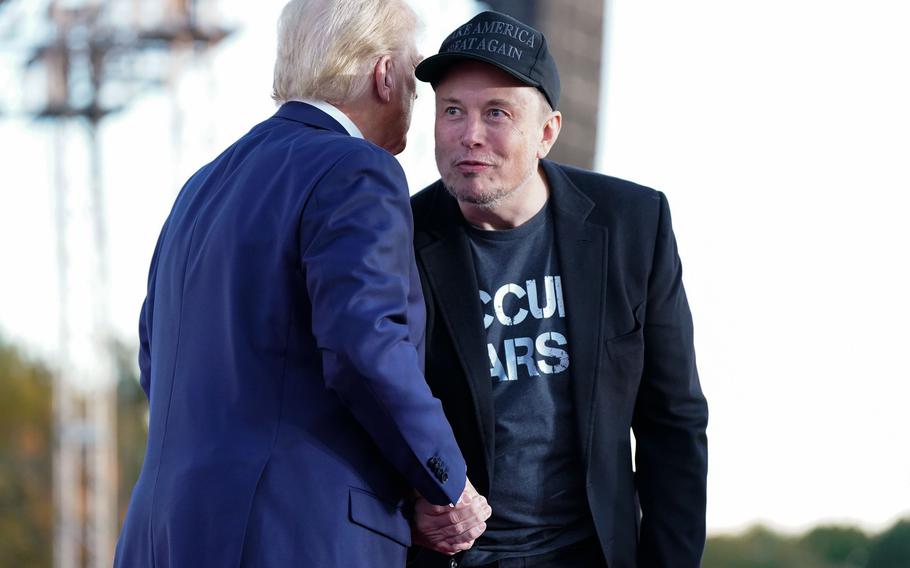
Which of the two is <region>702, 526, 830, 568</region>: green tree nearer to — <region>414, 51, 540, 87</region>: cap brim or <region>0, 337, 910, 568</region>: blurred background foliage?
<region>414, 51, 540, 87</region>: cap brim

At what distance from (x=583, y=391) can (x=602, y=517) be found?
0.90ft

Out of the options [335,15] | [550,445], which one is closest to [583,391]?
[550,445]

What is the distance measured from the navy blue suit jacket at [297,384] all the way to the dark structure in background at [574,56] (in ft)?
7.06

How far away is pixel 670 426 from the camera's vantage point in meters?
3.20

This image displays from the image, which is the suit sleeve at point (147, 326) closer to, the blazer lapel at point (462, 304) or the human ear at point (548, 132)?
the blazer lapel at point (462, 304)

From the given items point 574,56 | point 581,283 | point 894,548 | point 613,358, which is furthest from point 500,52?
point 894,548

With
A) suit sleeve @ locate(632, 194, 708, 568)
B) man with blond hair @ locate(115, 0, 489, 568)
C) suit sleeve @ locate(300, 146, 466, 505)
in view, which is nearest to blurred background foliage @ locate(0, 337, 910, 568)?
suit sleeve @ locate(632, 194, 708, 568)

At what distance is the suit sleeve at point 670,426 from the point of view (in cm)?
316

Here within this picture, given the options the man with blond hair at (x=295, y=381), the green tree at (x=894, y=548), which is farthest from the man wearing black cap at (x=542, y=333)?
the green tree at (x=894, y=548)

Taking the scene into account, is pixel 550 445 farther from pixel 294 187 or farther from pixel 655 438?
pixel 294 187

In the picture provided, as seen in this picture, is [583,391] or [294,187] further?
[583,391]

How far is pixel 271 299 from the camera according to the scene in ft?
8.50

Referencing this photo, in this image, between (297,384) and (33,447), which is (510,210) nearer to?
(297,384)

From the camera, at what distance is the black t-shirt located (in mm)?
3018
